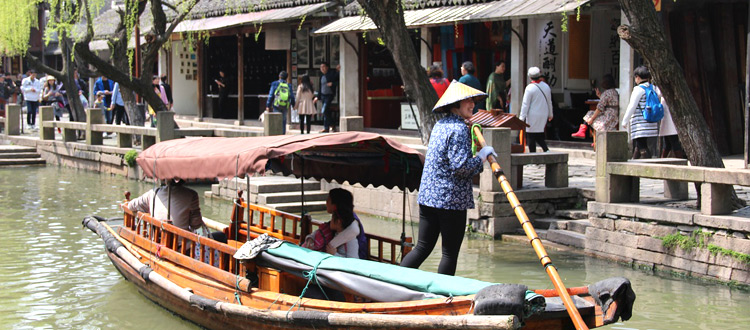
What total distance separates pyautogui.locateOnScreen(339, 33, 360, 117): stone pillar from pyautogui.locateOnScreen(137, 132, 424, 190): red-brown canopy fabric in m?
12.6

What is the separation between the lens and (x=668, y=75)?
32.2 feet

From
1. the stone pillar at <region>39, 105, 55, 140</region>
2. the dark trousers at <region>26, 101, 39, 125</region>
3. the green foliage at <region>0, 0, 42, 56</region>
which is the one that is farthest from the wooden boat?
Answer: the dark trousers at <region>26, 101, 39, 125</region>

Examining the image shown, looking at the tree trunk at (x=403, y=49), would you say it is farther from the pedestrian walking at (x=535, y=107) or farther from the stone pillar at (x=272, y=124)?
the stone pillar at (x=272, y=124)

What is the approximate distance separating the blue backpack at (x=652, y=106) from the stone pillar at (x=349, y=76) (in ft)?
33.2

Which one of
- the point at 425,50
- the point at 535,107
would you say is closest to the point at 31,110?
the point at 425,50

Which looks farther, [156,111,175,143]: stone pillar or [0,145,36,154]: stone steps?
[0,145,36,154]: stone steps

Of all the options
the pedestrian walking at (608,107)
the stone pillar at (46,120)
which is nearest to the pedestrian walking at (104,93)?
the stone pillar at (46,120)

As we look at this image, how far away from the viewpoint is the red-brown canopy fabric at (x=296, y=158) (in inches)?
282

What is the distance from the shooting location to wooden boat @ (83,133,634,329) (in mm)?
5664

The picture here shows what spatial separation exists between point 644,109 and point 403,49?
346 cm

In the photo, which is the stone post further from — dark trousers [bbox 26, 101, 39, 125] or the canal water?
dark trousers [bbox 26, 101, 39, 125]

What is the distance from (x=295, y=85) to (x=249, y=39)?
2.88 metres

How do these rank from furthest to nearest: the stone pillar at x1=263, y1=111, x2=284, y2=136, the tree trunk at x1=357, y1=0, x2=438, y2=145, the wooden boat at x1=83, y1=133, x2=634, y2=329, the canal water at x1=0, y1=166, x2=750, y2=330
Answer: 1. the stone pillar at x1=263, y1=111, x2=284, y2=136
2. the tree trunk at x1=357, y1=0, x2=438, y2=145
3. the canal water at x1=0, y1=166, x2=750, y2=330
4. the wooden boat at x1=83, y1=133, x2=634, y2=329

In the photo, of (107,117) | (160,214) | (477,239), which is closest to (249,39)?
(107,117)
